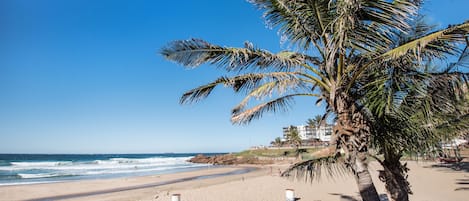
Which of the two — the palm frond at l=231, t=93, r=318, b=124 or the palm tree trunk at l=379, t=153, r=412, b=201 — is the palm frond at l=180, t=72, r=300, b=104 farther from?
the palm tree trunk at l=379, t=153, r=412, b=201

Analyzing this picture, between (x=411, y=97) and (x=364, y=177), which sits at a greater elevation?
(x=411, y=97)

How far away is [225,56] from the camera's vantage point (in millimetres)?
3977

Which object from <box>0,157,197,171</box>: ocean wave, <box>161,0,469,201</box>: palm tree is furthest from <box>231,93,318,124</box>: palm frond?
<box>0,157,197,171</box>: ocean wave

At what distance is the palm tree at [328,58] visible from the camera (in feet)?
10.4

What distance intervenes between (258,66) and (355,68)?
131 centimetres

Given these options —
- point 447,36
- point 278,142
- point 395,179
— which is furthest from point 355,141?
point 278,142

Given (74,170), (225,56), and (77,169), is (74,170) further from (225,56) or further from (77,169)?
(225,56)

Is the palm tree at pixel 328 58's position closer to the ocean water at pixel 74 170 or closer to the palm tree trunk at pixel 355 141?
the palm tree trunk at pixel 355 141

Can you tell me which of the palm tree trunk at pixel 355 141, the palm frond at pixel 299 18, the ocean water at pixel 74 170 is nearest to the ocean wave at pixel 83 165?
the ocean water at pixel 74 170

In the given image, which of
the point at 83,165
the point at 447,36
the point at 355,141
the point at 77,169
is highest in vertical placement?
the point at 447,36

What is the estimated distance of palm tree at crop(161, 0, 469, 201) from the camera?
3166mm

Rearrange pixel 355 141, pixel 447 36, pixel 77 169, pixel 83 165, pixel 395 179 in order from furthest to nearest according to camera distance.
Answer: pixel 83 165
pixel 77 169
pixel 395 179
pixel 355 141
pixel 447 36

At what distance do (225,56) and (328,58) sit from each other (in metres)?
1.32

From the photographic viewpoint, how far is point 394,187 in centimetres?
533
